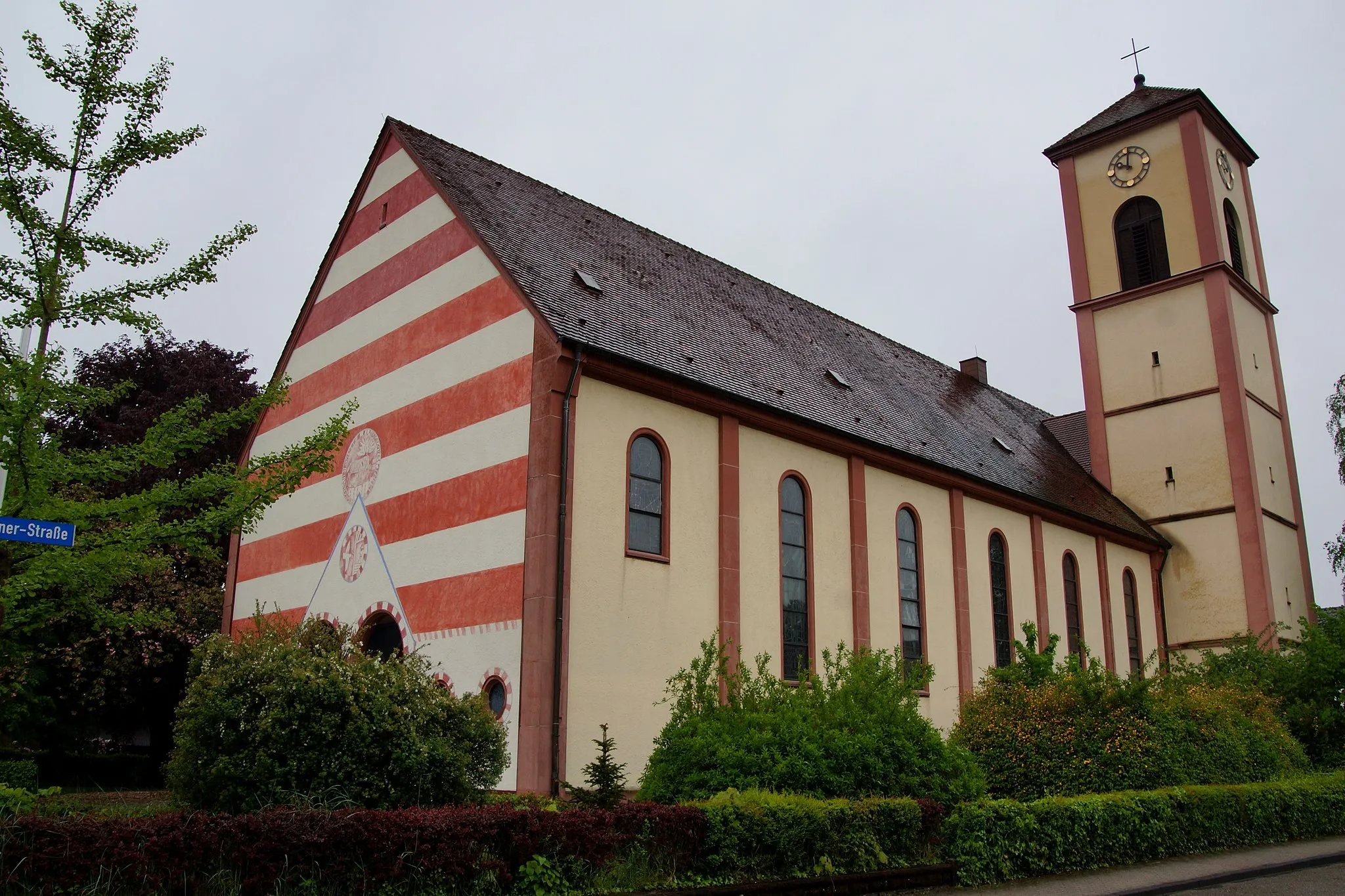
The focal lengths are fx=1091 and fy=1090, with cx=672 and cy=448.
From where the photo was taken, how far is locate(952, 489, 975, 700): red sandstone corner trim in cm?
2212

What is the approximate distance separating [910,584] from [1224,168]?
19.9m

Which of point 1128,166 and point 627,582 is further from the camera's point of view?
point 1128,166

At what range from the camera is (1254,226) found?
3403 cm

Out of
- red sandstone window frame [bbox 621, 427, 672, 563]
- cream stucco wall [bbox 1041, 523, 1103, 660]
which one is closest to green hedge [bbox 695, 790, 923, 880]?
red sandstone window frame [bbox 621, 427, 672, 563]

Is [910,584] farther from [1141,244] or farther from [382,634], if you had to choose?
[1141,244]

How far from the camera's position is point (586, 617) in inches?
604

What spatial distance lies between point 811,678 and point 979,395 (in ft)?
70.3

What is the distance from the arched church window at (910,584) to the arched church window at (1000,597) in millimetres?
2802

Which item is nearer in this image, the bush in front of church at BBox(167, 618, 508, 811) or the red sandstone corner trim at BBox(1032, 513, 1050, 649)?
the bush in front of church at BBox(167, 618, 508, 811)

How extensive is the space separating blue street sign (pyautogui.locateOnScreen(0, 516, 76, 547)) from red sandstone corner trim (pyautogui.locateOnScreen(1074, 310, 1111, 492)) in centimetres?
2922

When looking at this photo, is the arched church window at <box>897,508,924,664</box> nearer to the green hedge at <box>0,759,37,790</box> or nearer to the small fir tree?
the small fir tree

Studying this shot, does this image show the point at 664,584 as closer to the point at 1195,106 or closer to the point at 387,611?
the point at 387,611

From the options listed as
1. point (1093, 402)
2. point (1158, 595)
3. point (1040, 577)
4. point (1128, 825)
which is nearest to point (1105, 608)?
point (1040, 577)

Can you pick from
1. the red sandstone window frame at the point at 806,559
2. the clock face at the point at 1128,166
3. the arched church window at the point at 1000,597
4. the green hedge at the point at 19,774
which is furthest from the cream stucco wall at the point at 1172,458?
the green hedge at the point at 19,774
